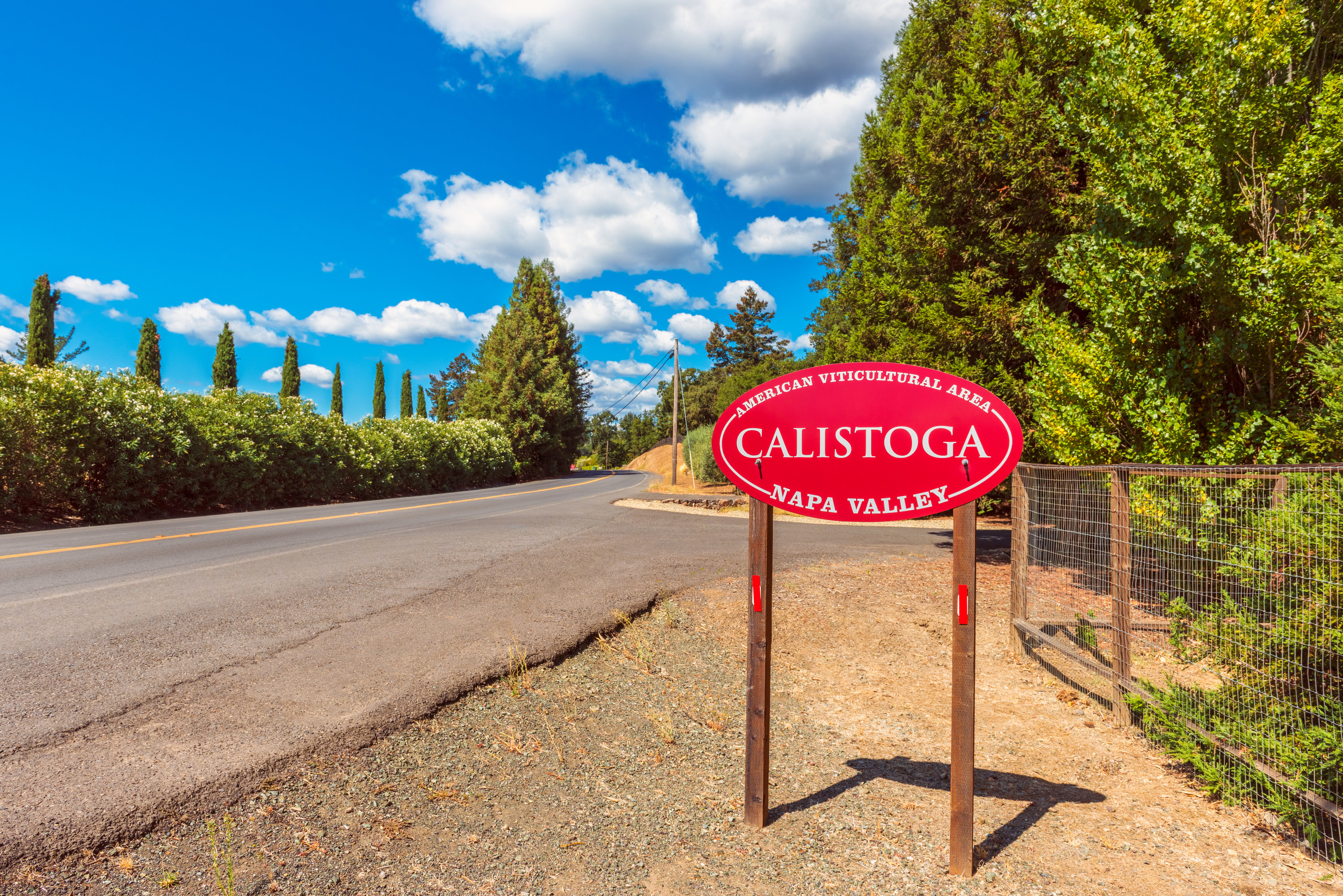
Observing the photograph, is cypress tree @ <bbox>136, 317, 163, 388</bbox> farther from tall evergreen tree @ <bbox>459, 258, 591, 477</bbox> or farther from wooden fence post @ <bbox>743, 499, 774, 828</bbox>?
wooden fence post @ <bbox>743, 499, 774, 828</bbox>

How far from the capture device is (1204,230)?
487cm

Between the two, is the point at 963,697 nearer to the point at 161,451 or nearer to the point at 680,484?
the point at 161,451

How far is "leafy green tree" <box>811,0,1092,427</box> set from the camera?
9.18 meters

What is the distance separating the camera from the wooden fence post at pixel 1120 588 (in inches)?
153

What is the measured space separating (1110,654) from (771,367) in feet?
172

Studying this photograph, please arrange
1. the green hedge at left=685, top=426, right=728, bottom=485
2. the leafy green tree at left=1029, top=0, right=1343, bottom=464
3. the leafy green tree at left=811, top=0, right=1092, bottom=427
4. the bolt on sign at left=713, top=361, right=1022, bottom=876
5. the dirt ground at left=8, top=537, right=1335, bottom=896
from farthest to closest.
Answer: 1. the green hedge at left=685, top=426, right=728, bottom=485
2. the leafy green tree at left=811, top=0, right=1092, bottom=427
3. the leafy green tree at left=1029, top=0, right=1343, bottom=464
4. the bolt on sign at left=713, top=361, right=1022, bottom=876
5. the dirt ground at left=8, top=537, right=1335, bottom=896

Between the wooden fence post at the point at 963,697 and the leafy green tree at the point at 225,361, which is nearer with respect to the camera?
the wooden fence post at the point at 963,697

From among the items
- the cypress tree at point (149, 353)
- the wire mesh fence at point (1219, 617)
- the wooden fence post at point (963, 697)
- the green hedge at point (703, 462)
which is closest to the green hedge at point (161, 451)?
the green hedge at point (703, 462)

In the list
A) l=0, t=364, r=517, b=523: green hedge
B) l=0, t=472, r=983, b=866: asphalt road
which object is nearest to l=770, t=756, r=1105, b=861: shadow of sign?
l=0, t=472, r=983, b=866: asphalt road

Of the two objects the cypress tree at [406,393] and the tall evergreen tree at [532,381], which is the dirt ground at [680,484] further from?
the cypress tree at [406,393]

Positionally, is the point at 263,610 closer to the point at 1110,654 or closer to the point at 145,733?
the point at 145,733

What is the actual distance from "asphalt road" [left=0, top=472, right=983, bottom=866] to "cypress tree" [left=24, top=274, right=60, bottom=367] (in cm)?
2624

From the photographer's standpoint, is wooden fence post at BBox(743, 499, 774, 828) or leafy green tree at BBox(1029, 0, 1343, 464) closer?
wooden fence post at BBox(743, 499, 774, 828)

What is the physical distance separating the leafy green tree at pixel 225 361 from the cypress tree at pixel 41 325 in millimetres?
11835
